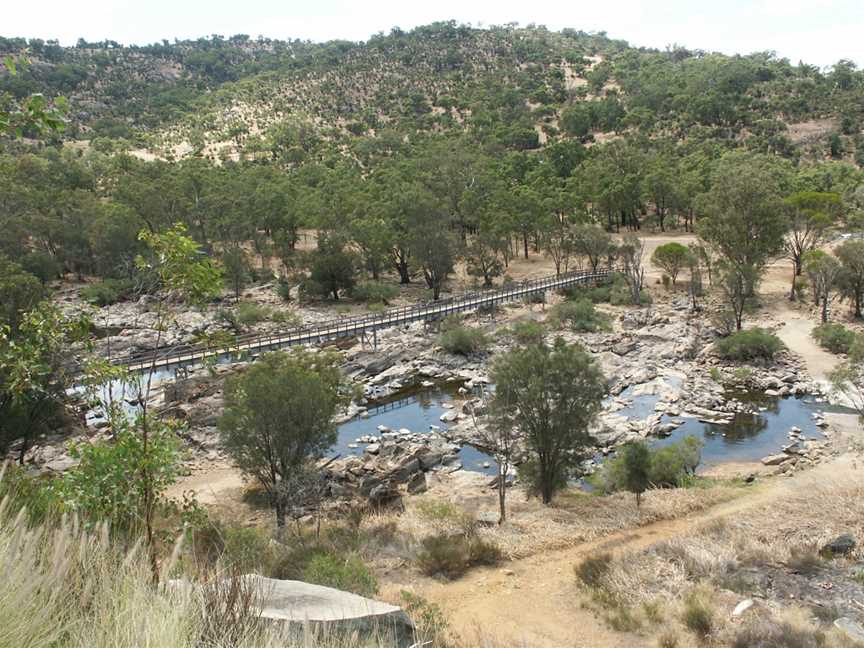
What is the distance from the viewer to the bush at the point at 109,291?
4196cm

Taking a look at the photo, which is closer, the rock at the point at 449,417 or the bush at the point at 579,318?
the rock at the point at 449,417

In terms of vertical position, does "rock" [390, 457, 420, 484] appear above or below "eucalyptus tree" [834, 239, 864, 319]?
below

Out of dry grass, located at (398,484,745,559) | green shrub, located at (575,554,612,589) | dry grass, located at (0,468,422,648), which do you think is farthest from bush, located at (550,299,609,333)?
dry grass, located at (0,468,422,648)

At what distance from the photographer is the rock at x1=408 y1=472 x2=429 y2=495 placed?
19.4m

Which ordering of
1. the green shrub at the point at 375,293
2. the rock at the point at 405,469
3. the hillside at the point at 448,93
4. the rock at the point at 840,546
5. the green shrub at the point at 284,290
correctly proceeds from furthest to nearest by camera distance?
the hillside at the point at 448,93, the green shrub at the point at 284,290, the green shrub at the point at 375,293, the rock at the point at 405,469, the rock at the point at 840,546

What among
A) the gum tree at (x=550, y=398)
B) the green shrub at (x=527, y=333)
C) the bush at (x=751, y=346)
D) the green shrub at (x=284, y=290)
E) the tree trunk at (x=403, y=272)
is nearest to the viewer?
the gum tree at (x=550, y=398)

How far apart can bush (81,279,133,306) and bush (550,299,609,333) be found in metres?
29.2

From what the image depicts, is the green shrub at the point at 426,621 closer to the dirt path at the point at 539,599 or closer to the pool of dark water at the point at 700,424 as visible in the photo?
the dirt path at the point at 539,599

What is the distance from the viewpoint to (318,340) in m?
32.8

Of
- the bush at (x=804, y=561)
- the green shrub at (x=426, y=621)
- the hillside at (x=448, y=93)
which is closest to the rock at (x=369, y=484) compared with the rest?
the green shrub at (x=426, y=621)

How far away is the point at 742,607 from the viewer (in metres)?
9.69

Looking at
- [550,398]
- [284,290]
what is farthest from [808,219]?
[284,290]

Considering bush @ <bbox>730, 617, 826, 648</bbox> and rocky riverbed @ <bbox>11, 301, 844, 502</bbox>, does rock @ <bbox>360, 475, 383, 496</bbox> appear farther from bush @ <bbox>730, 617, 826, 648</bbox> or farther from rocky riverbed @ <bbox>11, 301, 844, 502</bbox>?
bush @ <bbox>730, 617, 826, 648</bbox>

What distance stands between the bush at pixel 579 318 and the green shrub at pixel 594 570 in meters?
25.7
